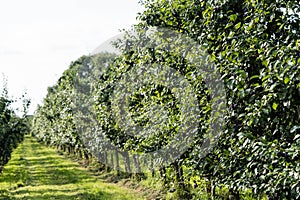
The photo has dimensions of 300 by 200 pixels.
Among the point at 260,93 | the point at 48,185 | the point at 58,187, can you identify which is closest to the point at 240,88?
the point at 260,93

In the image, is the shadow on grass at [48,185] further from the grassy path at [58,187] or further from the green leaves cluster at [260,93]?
the green leaves cluster at [260,93]

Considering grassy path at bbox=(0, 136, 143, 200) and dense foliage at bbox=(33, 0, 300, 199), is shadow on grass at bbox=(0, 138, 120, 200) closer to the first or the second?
grassy path at bbox=(0, 136, 143, 200)

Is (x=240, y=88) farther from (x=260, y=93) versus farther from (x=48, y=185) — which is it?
(x=48, y=185)

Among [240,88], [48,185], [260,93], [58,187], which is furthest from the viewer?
[48,185]

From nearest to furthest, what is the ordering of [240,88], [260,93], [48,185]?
[260,93]
[240,88]
[48,185]

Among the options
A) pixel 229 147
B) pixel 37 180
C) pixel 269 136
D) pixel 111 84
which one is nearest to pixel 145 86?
pixel 111 84

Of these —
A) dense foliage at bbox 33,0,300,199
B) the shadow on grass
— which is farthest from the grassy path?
dense foliage at bbox 33,0,300,199

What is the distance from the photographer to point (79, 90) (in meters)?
22.2

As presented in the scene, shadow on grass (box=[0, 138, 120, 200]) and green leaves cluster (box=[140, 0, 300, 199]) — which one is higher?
green leaves cluster (box=[140, 0, 300, 199])

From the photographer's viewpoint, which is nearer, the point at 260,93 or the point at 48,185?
the point at 260,93

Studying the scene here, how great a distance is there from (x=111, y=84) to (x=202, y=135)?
412 cm

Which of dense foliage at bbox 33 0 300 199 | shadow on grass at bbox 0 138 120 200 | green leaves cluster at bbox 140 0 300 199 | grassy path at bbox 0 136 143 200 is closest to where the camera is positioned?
green leaves cluster at bbox 140 0 300 199

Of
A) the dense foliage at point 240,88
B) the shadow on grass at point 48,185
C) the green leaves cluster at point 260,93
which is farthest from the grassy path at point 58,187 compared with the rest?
the green leaves cluster at point 260,93

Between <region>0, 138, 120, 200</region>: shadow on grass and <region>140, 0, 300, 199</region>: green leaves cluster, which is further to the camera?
<region>0, 138, 120, 200</region>: shadow on grass
